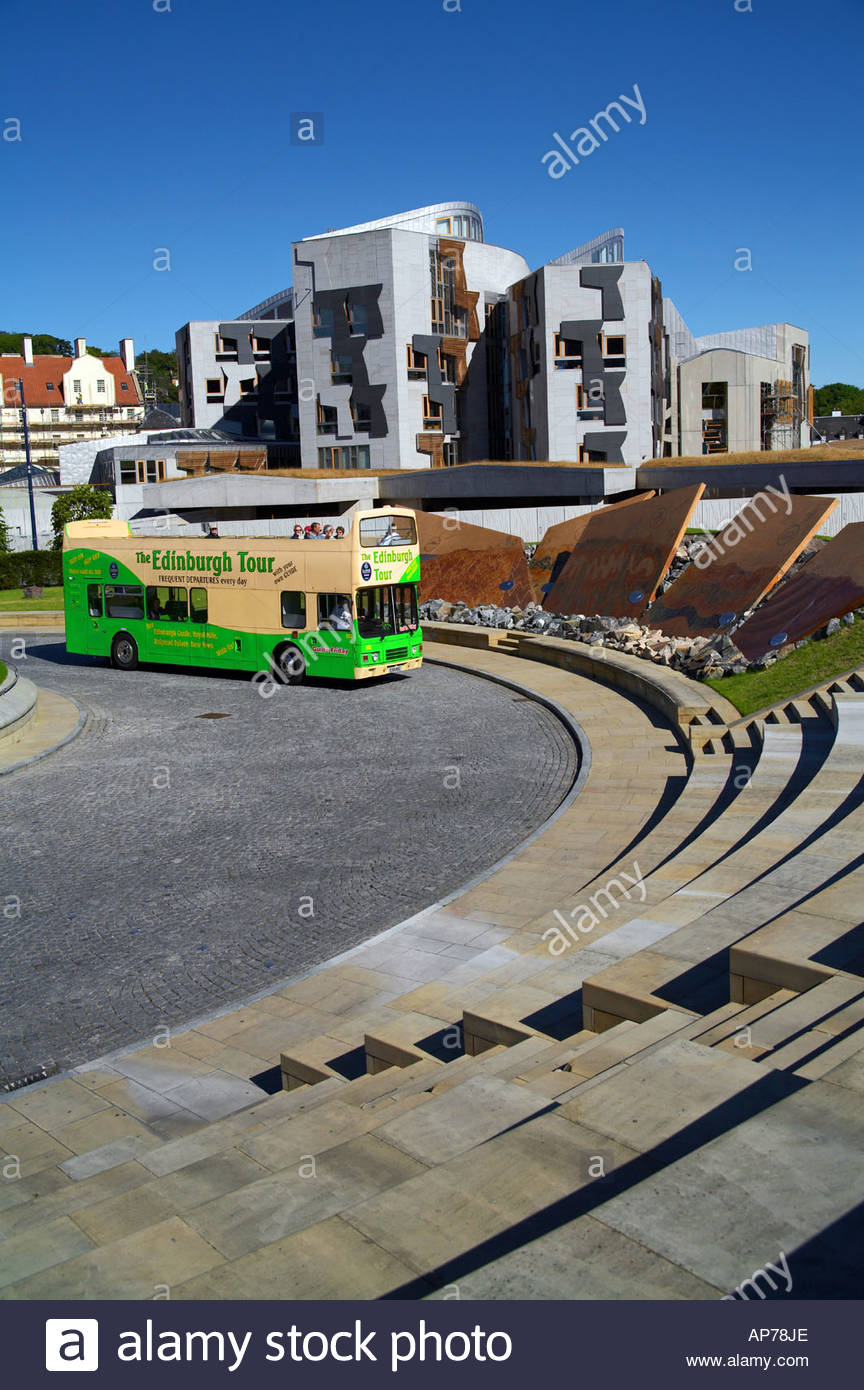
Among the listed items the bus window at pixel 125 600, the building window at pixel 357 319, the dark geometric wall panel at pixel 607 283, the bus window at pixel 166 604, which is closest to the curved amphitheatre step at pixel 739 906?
the bus window at pixel 166 604

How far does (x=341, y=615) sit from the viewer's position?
Answer: 2450 centimetres

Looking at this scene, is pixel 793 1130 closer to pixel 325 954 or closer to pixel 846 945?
pixel 846 945

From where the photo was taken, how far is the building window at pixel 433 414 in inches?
2628

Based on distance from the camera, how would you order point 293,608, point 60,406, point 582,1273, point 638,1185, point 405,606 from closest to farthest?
1. point 582,1273
2. point 638,1185
3. point 293,608
4. point 405,606
5. point 60,406

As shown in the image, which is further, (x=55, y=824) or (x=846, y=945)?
(x=55, y=824)

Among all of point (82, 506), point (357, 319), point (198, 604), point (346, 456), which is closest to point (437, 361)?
point (357, 319)

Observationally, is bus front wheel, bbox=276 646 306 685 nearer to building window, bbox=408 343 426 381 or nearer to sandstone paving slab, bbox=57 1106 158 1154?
sandstone paving slab, bbox=57 1106 158 1154

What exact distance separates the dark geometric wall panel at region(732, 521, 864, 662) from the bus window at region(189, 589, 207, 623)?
1276 cm

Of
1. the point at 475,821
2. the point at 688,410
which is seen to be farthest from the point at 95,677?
the point at 688,410

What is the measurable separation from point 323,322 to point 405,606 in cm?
4569

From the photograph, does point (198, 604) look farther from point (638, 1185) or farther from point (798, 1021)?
point (638, 1185)

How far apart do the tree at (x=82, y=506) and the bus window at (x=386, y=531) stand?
4280 cm
